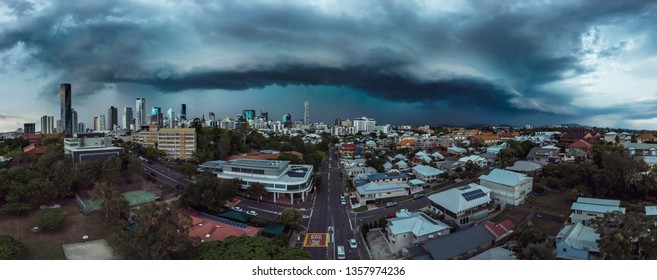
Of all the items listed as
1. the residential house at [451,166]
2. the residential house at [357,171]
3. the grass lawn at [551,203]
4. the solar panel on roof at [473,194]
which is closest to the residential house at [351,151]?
the residential house at [357,171]

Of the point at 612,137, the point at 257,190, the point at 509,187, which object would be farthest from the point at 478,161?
the point at 257,190

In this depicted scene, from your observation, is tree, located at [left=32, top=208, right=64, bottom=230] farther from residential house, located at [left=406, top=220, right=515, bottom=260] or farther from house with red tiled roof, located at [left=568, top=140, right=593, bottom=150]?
house with red tiled roof, located at [left=568, top=140, right=593, bottom=150]

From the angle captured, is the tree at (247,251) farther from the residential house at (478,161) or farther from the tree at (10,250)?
the residential house at (478,161)

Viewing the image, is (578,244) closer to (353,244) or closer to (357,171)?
(353,244)

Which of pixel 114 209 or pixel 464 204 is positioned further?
pixel 464 204

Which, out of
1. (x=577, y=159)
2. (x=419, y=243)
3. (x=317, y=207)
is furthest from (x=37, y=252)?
(x=577, y=159)

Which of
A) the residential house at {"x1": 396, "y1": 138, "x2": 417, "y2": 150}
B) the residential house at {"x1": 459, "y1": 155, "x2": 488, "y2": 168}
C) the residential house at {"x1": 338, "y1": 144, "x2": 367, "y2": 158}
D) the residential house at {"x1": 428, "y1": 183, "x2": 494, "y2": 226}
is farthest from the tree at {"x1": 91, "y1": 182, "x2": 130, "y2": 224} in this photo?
the residential house at {"x1": 396, "y1": 138, "x2": 417, "y2": 150}
